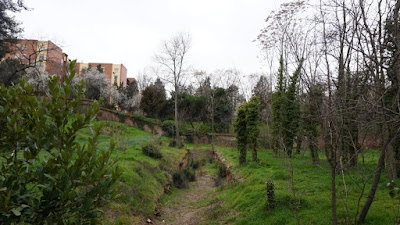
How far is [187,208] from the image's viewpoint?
1020 cm

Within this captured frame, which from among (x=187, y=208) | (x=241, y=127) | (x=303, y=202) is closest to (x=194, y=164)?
(x=241, y=127)

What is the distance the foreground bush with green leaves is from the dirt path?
6.73m

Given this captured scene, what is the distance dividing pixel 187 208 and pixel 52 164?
8.73 meters

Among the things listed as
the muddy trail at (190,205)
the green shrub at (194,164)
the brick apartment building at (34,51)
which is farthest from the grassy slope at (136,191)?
the brick apartment building at (34,51)

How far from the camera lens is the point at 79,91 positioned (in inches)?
94.3

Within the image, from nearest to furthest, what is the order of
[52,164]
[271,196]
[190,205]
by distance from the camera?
[52,164] → [271,196] → [190,205]

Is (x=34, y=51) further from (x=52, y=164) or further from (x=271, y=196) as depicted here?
(x=52, y=164)

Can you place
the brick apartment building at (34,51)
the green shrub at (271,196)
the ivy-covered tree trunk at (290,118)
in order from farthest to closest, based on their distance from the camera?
A: the brick apartment building at (34,51) < the ivy-covered tree trunk at (290,118) < the green shrub at (271,196)

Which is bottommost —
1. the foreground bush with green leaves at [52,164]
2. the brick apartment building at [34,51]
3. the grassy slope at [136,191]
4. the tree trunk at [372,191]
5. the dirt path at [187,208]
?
the dirt path at [187,208]

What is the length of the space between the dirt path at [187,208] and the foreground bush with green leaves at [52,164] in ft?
22.1

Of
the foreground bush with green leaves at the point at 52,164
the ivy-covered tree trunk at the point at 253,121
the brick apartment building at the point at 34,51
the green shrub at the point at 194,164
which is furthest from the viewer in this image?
the green shrub at the point at 194,164

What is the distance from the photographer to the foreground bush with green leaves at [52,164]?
2008 millimetres

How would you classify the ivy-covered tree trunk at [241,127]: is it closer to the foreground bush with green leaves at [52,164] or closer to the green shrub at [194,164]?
the green shrub at [194,164]

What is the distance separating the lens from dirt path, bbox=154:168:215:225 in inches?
341
